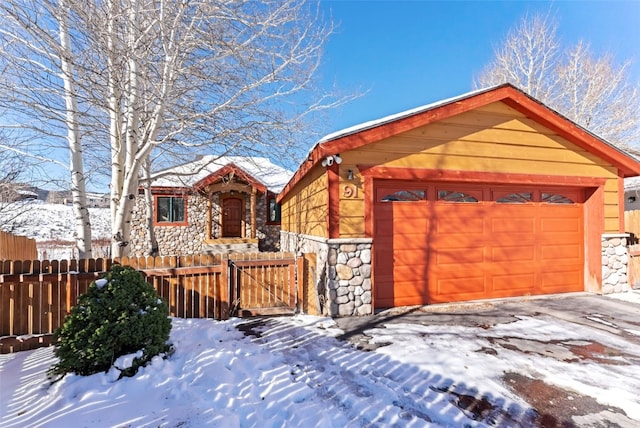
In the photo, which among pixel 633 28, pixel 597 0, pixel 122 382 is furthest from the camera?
pixel 633 28

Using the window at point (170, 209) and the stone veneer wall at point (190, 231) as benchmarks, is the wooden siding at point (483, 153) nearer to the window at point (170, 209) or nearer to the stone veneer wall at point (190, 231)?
the stone veneer wall at point (190, 231)

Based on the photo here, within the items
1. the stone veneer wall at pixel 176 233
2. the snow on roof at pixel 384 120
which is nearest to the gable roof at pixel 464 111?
the snow on roof at pixel 384 120

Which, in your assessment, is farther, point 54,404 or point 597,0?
point 597,0

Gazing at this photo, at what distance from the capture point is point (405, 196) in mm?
5609

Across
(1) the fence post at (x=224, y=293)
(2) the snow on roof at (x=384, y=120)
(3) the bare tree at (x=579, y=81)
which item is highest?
(3) the bare tree at (x=579, y=81)

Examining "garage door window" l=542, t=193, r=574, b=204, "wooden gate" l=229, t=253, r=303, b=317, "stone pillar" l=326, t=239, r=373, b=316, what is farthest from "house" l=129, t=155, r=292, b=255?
"garage door window" l=542, t=193, r=574, b=204

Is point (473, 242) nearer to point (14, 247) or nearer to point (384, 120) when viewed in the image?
point (384, 120)

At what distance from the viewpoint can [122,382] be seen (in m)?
2.83

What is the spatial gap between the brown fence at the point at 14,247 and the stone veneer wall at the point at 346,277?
6150mm

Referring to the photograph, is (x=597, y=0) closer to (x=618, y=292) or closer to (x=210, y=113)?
(x=618, y=292)

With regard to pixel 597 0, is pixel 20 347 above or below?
below

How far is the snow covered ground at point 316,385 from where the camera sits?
2.38 metres

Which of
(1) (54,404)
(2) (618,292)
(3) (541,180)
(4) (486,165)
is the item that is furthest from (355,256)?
(2) (618,292)

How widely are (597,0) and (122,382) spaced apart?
14192 millimetres
